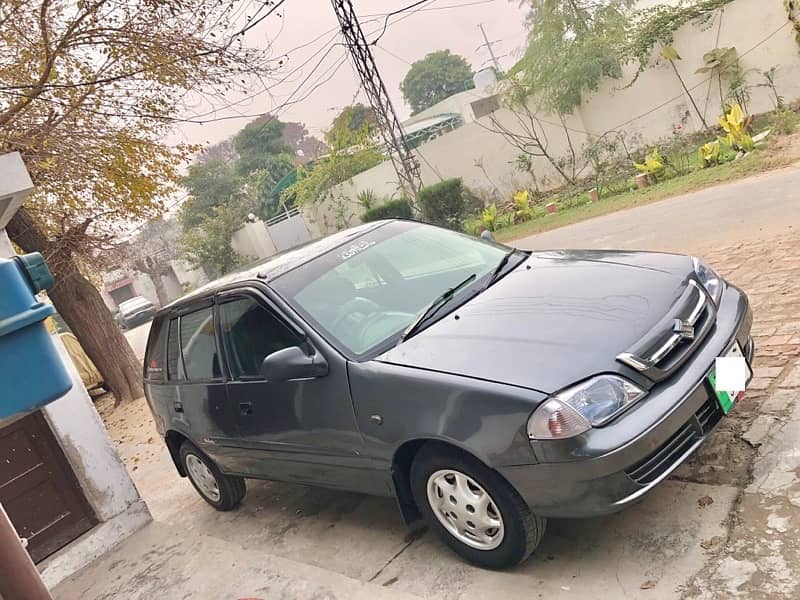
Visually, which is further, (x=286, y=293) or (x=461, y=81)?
(x=461, y=81)

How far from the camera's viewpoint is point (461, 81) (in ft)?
217

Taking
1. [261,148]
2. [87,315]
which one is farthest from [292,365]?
[261,148]

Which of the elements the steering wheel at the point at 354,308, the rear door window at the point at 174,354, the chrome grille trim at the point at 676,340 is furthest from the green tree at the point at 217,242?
the chrome grille trim at the point at 676,340

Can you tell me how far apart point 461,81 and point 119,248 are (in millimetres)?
57661

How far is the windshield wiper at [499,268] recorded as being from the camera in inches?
150

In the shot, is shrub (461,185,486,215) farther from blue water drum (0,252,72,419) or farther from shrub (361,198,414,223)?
blue water drum (0,252,72,419)

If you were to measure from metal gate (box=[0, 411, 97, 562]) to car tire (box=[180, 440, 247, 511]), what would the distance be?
2.67ft

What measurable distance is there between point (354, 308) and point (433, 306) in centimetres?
47

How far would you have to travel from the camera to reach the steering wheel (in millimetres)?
3666

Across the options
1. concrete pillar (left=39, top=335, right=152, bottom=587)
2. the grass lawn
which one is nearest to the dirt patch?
the grass lawn

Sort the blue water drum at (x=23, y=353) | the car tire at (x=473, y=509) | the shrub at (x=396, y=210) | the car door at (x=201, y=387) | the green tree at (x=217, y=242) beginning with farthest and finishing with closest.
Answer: the green tree at (x=217, y=242), the shrub at (x=396, y=210), the car door at (x=201, y=387), the car tire at (x=473, y=509), the blue water drum at (x=23, y=353)

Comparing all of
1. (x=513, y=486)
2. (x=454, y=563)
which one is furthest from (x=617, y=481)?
(x=454, y=563)

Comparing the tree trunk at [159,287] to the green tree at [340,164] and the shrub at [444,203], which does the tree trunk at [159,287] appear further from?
the shrub at [444,203]

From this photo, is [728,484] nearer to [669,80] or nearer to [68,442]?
[68,442]
